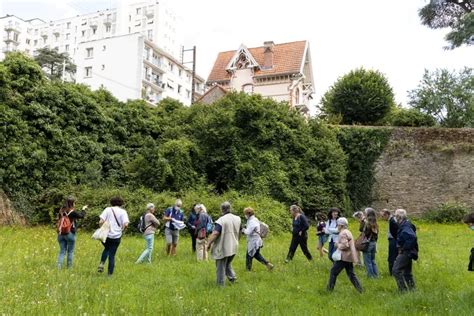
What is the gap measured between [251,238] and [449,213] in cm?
1882

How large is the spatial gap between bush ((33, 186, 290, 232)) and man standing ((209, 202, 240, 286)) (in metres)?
9.09

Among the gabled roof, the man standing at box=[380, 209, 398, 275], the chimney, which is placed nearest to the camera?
the man standing at box=[380, 209, 398, 275]

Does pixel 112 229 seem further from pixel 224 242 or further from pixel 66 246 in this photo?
pixel 224 242

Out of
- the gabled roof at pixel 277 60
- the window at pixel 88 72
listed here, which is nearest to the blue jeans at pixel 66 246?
the gabled roof at pixel 277 60

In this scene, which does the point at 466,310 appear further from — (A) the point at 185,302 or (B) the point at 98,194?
(B) the point at 98,194

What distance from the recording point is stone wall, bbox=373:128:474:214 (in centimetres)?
2731

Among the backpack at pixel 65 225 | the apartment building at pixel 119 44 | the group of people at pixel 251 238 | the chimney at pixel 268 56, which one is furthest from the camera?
the apartment building at pixel 119 44

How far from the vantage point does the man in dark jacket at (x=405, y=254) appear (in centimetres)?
851

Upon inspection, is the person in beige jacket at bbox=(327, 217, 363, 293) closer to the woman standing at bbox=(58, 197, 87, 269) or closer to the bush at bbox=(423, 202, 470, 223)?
the woman standing at bbox=(58, 197, 87, 269)

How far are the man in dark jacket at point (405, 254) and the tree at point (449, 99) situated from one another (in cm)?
2993

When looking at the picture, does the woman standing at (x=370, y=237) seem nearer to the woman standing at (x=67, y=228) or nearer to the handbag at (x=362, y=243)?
the handbag at (x=362, y=243)

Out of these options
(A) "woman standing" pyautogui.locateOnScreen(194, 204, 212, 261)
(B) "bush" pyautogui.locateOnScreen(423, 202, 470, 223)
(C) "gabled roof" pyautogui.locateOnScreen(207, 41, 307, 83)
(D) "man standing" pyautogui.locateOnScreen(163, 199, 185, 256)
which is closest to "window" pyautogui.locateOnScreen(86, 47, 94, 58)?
(C) "gabled roof" pyautogui.locateOnScreen(207, 41, 307, 83)

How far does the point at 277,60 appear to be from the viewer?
4478cm

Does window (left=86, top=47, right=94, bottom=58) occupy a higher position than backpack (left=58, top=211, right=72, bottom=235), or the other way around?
window (left=86, top=47, right=94, bottom=58)
